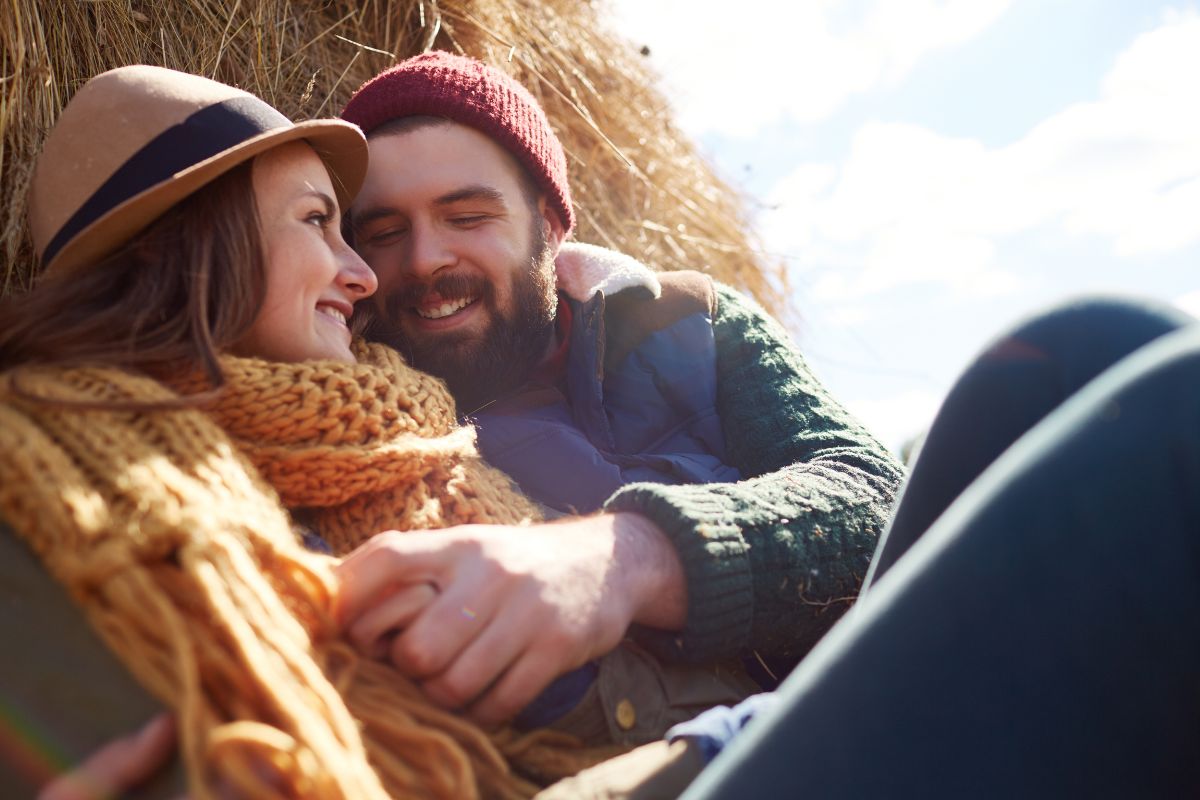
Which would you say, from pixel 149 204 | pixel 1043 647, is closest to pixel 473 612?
pixel 1043 647

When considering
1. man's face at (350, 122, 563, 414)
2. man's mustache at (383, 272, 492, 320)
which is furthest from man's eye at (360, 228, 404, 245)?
man's mustache at (383, 272, 492, 320)

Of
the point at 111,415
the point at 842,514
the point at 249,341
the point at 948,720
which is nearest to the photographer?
the point at 948,720

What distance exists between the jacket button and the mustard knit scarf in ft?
0.19

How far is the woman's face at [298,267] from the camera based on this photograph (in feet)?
4.42

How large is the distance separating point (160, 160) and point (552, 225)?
42.4 inches

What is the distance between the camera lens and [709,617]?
1.21 meters

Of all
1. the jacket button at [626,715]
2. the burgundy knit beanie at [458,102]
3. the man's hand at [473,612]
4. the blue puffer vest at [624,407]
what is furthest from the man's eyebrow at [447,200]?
Answer: the jacket button at [626,715]

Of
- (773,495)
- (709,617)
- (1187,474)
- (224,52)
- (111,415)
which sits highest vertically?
(224,52)

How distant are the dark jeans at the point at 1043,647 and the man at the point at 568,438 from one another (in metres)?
0.33

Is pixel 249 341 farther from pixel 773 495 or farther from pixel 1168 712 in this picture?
pixel 1168 712

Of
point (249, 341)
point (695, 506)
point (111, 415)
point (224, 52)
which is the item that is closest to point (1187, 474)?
point (695, 506)

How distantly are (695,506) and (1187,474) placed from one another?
2.00 feet

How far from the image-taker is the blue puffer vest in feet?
5.09

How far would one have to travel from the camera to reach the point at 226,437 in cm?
108
